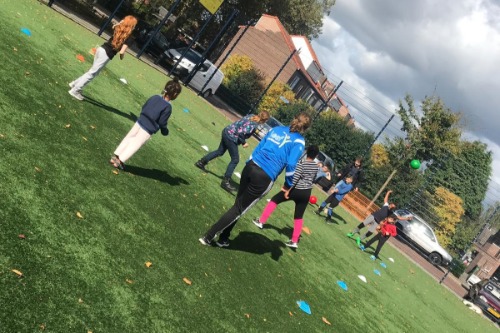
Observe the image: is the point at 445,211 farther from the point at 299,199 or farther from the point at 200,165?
the point at 299,199

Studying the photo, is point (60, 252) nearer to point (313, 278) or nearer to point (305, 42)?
point (313, 278)

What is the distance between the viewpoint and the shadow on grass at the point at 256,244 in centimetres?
761

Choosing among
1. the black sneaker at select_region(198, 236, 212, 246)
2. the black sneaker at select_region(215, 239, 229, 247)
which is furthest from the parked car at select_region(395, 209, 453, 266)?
the black sneaker at select_region(198, 236, 212, 246)

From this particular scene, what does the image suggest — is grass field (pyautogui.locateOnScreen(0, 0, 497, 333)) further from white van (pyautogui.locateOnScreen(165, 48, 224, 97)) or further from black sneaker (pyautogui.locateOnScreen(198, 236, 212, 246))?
white van (pyautogui.locateOnScreen(165, 48, 224, 97))

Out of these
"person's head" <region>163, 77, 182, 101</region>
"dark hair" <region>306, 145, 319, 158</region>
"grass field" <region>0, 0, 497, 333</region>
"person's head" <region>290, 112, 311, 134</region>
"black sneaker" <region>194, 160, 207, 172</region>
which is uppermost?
"person's head" <region>290, 112, 311, 134</region>

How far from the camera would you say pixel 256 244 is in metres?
8.30

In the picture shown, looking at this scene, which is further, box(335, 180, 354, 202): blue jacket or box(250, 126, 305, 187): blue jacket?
box(335, 180, 354, 202): blue jacket

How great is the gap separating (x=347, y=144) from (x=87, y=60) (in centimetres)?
2092

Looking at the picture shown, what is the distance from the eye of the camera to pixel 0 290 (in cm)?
335

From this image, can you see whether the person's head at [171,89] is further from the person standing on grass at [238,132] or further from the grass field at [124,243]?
the person standing on grass at [238,132]

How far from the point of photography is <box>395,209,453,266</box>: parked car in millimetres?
A: 26328

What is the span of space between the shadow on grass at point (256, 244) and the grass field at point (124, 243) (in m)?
0.04

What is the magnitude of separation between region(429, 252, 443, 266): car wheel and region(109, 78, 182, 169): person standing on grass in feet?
77.1

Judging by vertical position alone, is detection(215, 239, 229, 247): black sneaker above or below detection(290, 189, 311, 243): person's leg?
below
